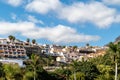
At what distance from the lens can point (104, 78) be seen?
9219cm

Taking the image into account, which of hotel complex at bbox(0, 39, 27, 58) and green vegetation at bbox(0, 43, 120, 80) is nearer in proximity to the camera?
green vegetation at bbox(0, 43, 120, 80)

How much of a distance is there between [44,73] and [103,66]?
18.3 m

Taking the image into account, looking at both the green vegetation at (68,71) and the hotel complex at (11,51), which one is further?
the hotel complex at (11,51)

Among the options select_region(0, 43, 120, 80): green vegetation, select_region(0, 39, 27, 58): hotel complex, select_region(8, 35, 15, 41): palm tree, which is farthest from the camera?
select_region(8, 35, 15, 41): palm tree

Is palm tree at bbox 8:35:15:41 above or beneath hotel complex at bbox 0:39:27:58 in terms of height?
above

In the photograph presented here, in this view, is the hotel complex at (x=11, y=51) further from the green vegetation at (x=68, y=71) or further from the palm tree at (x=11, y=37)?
the green vegetation at (x=68, y=71)

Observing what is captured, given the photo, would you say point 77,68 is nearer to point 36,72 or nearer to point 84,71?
point 84,71

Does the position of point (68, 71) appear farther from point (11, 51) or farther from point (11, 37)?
point (11, 37)

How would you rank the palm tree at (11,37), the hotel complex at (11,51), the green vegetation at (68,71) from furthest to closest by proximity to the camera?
the palm tree at (11,37) < the hotel complex at (11,51) < the green vegetation at (68,71)

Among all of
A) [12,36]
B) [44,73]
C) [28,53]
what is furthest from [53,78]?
[12,36]

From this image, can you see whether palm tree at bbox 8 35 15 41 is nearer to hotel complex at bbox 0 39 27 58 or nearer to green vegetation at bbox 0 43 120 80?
hotel complex at bbox 0 39 27 58

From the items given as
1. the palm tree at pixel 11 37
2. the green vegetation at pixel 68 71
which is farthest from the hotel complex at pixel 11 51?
the green vegetation at pixel 68 71

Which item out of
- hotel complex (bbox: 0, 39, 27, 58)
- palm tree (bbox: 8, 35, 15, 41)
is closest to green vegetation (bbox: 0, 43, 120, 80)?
hotel complex (bbox: 0, 39, 27, 58)

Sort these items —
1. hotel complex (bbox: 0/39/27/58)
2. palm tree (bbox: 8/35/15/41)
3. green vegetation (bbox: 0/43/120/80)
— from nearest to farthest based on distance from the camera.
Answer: green vegetation (bbox: 0/43/120/80)
hotel complex (bbox: 0/39/27/58)
palm tree (bbox: 8/35/15/41)
